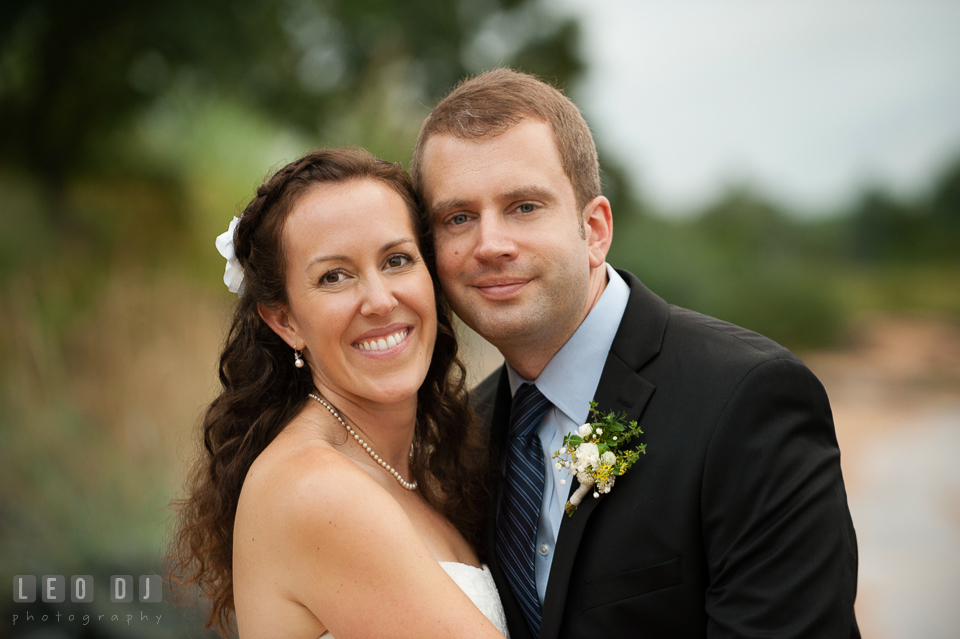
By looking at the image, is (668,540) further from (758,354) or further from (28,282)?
(28,282)

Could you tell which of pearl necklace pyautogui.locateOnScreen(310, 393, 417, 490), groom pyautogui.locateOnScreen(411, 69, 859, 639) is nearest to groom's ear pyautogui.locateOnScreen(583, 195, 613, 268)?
groom pyautogui.locateOnScreen(411, 69, 859, 639)

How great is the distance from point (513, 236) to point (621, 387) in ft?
2.23

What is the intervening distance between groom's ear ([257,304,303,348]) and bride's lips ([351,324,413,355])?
0.88 ft

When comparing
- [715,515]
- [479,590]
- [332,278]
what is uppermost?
[332,278]

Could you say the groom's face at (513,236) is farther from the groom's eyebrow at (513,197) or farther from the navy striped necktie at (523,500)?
the navy striped necktie at (523,500)

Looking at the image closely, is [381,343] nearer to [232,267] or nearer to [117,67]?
[232,267]

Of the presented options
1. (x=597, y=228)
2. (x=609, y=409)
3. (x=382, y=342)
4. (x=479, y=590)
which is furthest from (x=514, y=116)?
(x=479, y=590)

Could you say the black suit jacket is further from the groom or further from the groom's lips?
the groom's lips

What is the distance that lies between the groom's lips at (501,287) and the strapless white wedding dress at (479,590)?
99cm

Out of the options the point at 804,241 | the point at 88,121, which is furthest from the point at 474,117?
the point at 804,241

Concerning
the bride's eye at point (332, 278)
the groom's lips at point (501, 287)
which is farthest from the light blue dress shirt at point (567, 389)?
the bride's eye at point (332, 278)

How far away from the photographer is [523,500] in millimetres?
2684

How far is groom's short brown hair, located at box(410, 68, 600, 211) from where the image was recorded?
2.67 metres

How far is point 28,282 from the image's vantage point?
6324 millimetres
